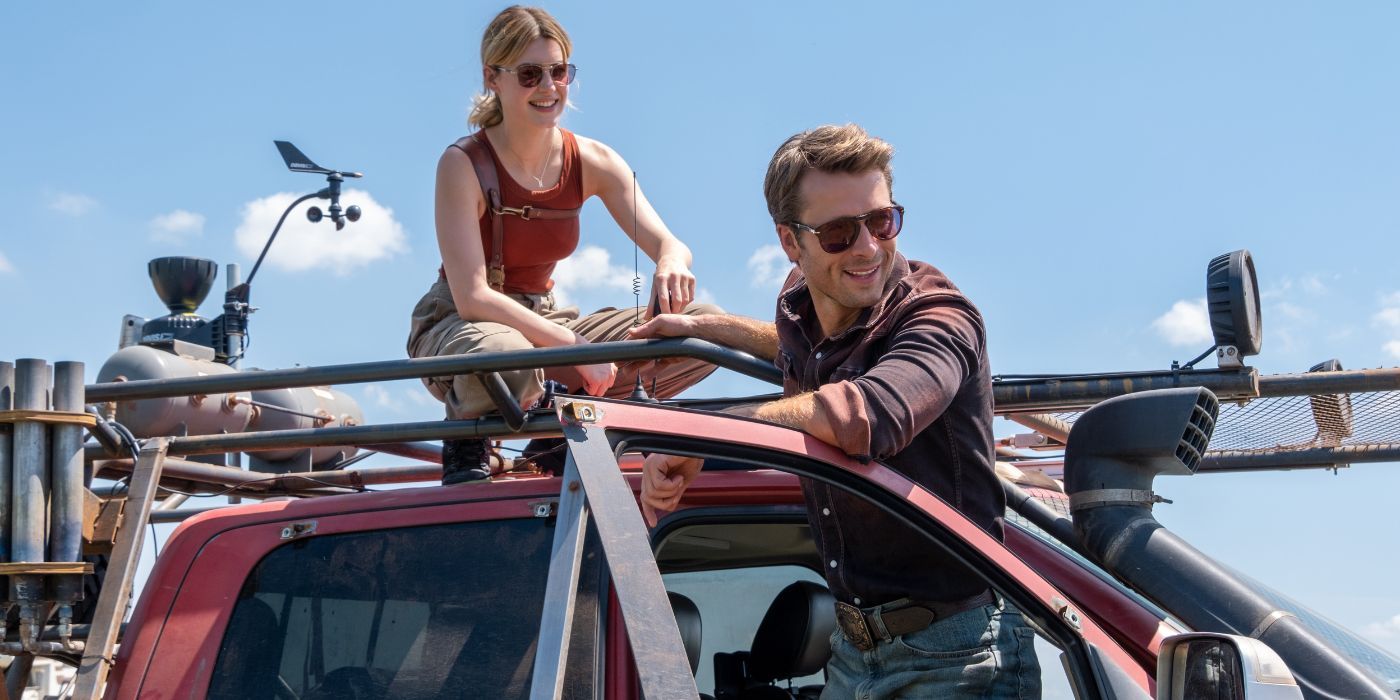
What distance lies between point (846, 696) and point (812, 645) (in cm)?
76

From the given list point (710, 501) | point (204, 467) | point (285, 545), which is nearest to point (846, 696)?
point (710, 501)

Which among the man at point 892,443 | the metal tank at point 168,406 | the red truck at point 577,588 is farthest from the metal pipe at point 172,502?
the man at point 892,443

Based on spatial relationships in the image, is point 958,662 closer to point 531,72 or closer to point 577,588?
point 577,588

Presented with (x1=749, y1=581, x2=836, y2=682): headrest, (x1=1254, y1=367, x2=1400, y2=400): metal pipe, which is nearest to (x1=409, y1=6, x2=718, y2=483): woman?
(x1=749, y1=581, x2=836, y2=682): headrest

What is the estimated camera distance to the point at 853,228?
2.71 m

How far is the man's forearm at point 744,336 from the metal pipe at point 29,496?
145cm

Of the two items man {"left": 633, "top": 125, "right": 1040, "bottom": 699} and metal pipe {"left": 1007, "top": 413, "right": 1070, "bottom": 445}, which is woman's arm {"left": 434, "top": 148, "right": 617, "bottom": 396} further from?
metal pipe {"left": 1007, "top": 413, "right": 1070, "bottom": 445}

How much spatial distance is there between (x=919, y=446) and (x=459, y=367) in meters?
0.96

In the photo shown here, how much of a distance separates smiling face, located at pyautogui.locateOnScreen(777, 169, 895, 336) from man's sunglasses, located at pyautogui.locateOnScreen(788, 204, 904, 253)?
1 cm

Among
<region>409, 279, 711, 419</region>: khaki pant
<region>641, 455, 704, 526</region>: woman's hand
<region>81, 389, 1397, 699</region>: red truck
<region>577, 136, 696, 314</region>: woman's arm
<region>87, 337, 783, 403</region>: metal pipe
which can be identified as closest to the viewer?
<region>81, 389, 1397, 699</region>: red truck

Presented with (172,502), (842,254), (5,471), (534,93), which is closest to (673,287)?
(534,93)

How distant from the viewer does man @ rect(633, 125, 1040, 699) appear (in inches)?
96.7

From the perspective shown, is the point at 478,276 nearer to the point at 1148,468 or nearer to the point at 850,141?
the point at 850,141

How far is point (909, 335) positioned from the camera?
8.20ft
